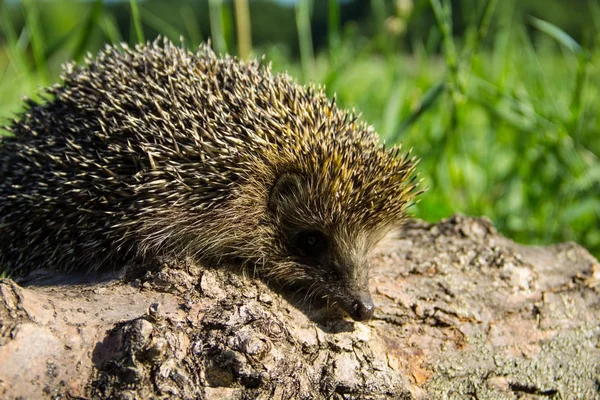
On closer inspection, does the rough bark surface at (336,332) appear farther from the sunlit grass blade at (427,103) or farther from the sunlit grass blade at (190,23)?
the sunlit grass blade at (190,23)

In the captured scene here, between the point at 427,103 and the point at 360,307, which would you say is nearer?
the point at 360,307

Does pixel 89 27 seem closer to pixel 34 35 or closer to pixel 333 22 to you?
pixel 34 35

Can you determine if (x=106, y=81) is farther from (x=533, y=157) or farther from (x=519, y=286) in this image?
(x=533, y=157)

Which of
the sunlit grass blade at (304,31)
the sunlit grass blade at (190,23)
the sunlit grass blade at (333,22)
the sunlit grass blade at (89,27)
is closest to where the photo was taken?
the sunlit grass blade at (89,27)

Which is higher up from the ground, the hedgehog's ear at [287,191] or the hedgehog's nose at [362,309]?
the hedgehog's ear at [287,191]

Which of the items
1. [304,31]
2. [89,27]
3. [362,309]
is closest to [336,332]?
[362,309]

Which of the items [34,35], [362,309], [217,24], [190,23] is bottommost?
[362,309]

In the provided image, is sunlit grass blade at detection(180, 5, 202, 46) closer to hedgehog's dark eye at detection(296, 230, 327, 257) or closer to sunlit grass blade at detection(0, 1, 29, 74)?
sunlit grass blade at detection(0, 1, 29, 74)

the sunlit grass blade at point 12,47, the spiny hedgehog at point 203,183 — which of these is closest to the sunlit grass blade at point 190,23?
the sunlit grass blade at point 12,47

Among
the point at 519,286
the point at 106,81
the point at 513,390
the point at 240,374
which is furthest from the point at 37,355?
the point at 519,286
